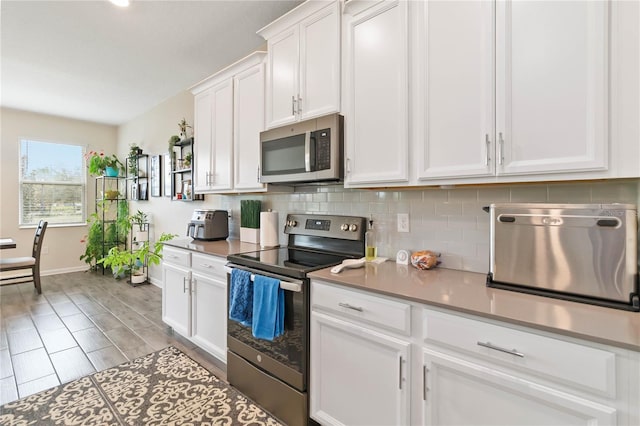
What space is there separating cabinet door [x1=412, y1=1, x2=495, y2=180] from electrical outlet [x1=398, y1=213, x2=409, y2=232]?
435mm

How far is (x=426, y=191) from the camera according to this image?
191cm

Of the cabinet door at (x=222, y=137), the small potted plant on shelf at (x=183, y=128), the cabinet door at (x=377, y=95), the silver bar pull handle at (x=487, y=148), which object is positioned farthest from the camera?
the small potted plant on shelf at (x=183, y=128)

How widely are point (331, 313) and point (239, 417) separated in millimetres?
921

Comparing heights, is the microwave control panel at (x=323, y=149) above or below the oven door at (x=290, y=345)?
above

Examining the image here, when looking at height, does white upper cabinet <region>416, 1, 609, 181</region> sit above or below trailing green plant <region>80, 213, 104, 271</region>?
above

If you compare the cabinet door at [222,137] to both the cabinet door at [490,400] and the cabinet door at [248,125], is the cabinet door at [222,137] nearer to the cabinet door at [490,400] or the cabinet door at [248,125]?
the cabinet door at [248,125]

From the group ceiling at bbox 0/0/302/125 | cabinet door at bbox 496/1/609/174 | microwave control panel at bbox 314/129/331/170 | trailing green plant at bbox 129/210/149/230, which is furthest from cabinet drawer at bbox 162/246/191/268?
trailing green plant at bbox 129/210/149/230

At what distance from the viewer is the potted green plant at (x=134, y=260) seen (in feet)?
13.0

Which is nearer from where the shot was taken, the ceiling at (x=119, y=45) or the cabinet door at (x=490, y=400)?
the cabinet door at (x=490, y=400)

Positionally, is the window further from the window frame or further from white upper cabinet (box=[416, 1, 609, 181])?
white upper cabinet (box=[416, 1, 609, 181])

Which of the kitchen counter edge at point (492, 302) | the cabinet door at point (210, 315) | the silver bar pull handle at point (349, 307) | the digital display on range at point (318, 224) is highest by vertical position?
the digital display on range at point (318, 224)

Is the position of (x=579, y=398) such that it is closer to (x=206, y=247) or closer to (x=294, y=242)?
(x=294, y=242)

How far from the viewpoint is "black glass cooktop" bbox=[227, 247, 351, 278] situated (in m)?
1.74

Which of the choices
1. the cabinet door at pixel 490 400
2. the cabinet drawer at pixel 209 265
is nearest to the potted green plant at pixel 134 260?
the cabinet drawer at pixel 209 265
